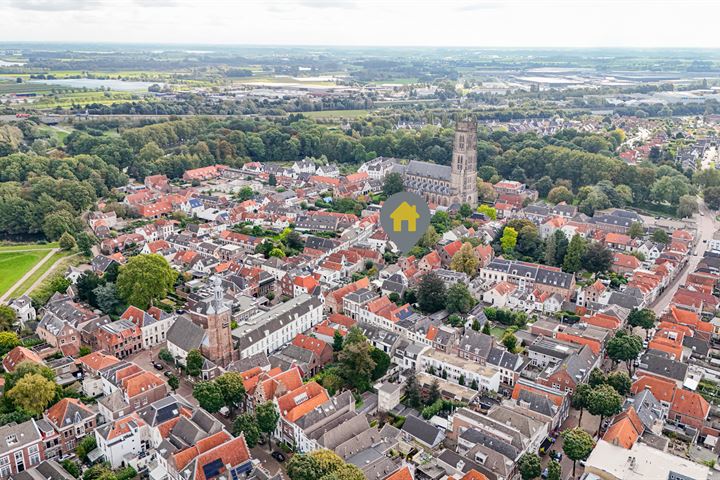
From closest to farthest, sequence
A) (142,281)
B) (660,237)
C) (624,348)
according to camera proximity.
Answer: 1. (624,348)
2. (142,281)
3. (660,237)

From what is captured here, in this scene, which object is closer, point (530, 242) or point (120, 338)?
point (120, 338)

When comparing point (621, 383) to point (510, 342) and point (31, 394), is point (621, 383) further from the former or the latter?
point (31, 394)

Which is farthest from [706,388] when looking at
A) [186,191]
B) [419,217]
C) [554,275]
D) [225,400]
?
[186,191]

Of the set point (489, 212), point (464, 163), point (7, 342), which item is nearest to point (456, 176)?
point (464, 163)

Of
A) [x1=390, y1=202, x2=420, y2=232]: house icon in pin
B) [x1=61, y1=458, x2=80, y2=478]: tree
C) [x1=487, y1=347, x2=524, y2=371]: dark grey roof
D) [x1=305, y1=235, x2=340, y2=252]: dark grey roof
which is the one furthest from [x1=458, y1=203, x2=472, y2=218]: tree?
[x1=61, y1=458, x2=80, y2=478]: tree

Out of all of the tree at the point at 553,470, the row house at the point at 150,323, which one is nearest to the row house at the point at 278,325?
the row house at the point at 150,323

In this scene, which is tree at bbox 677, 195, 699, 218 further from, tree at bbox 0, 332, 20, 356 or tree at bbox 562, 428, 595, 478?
tree at bbox 0, 332, 20, 356

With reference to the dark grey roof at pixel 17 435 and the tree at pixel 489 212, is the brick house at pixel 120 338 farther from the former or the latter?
the tree at pixel 489 212
